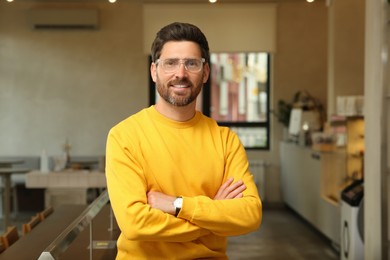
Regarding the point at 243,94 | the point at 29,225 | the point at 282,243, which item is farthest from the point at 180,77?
the point at 243,94

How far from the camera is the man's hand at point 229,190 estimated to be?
2.22m

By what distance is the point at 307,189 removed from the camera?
9.05 meters

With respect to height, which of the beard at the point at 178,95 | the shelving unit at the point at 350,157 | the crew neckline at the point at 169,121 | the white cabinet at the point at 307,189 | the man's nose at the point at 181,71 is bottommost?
the white cabinet at the point at 307,189

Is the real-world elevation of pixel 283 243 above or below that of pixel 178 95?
below

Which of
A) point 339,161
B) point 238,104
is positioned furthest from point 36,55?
point 339,161

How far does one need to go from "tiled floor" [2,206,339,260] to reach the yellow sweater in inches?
207

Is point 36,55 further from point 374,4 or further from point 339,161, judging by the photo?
point 374,4

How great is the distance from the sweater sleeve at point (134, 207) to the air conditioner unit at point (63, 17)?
30.4ft

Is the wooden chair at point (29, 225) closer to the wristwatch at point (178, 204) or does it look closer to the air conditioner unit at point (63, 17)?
the wristwatch at point (178, 204)

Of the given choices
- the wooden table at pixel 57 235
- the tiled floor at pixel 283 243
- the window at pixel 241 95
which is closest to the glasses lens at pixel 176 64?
the wooden table at pixel 57 235

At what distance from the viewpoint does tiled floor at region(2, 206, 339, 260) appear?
7.51m

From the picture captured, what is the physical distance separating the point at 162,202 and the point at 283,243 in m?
6.46

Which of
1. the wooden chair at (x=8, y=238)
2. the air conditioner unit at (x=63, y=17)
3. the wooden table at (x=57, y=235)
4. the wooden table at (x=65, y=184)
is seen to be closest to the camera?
the wooden table at (x=57, y=235)

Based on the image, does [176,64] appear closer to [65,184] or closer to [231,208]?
[231,208]
